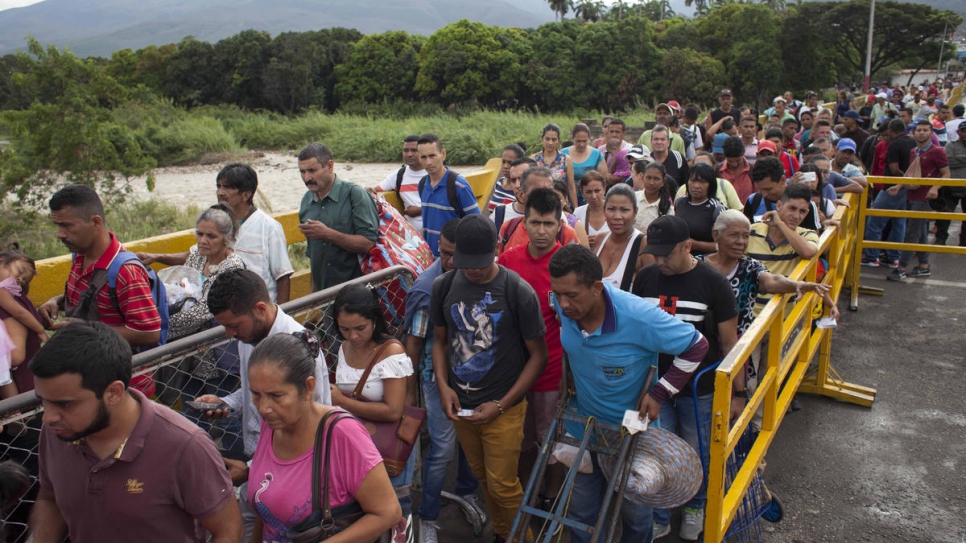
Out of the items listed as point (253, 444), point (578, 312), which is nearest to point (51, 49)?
point (253, 444)

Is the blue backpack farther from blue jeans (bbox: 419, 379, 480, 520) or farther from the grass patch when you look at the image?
the grass patch

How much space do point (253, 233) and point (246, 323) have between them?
153 cm

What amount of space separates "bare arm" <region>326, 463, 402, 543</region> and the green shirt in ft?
8.84

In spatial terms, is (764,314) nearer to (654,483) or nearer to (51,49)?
(654,483)

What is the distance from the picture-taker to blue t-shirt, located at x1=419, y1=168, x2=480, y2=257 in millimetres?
5676

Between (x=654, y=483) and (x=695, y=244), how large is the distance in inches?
102

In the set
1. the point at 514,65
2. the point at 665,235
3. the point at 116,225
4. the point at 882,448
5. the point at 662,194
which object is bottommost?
the point at 882,448

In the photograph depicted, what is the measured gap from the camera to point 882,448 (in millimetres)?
5027

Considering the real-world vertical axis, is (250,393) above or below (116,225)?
above

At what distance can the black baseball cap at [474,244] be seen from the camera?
11.2 ft

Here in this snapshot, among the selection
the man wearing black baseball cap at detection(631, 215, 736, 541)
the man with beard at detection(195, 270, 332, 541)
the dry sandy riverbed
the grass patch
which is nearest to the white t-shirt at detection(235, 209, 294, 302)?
the man with beard at detection(195, 270, 332, 541)

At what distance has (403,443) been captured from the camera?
3.39 meters

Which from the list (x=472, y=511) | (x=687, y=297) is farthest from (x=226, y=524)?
(x=687, y=297)

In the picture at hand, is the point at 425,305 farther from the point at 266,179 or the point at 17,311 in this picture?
the point at 266,179
